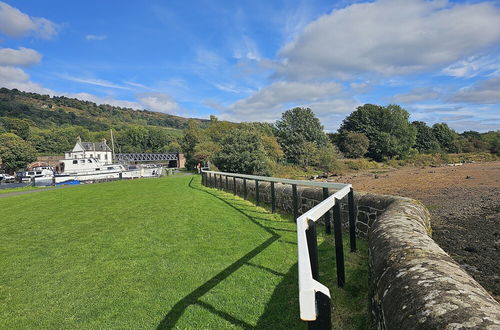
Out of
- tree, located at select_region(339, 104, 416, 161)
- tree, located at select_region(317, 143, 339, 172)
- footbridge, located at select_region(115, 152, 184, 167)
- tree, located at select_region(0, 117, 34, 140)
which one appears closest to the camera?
tree, located at select_region(317, 143, 339, 172)

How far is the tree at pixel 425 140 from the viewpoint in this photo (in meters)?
69.8

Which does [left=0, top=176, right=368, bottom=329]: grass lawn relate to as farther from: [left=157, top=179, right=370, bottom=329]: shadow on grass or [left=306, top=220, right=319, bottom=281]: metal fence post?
[left=306, top=220, right=319, bottom=281]: metal fence post

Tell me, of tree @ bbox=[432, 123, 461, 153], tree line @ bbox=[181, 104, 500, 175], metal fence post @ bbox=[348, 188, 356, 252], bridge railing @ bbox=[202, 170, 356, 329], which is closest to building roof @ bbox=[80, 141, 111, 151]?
tree line @ bbox=[181, 104, 500, 175]

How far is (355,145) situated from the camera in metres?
56.7

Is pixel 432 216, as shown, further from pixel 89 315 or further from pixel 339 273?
pixel 89 315

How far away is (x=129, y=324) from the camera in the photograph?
2.96 meters

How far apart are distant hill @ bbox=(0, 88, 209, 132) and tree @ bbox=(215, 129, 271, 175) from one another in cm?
11716

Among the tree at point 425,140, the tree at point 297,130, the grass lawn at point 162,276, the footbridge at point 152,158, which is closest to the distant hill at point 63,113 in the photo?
the footbridge at point 152,158

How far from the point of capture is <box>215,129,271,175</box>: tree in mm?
26359

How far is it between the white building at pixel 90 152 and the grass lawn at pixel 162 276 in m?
46.4

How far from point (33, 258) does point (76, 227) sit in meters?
2.36

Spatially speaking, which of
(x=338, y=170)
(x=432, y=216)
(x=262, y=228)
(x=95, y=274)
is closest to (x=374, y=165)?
(x=338, y=170)

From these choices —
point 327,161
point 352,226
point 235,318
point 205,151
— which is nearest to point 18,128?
point 205,151

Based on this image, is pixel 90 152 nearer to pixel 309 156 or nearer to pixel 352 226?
pixel 309 156
